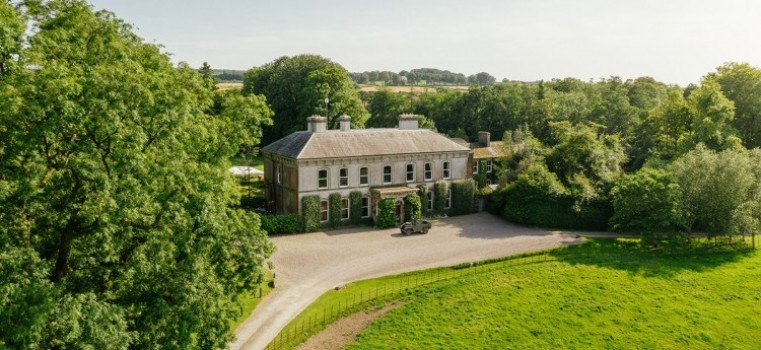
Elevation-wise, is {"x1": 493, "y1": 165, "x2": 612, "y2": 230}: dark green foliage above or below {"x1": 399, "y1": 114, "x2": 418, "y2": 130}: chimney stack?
below

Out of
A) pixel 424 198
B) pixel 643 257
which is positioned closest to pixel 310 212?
pixel 424 198

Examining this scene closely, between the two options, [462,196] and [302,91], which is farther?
[302,91]

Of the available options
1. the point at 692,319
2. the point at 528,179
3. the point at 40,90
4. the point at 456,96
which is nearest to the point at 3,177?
the point at 40,90

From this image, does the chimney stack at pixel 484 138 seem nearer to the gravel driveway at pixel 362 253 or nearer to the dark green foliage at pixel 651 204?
the gravel driveway at pixel 362 253

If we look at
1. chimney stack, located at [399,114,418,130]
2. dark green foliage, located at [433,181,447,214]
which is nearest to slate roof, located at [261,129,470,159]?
chimney stack, located at [399,114,418,130]

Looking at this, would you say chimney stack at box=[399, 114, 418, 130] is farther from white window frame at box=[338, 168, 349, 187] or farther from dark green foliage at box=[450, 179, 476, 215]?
white window frame at box=[338, 168, 349, 187]

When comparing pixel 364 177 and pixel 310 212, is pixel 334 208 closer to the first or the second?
pixel 310 212

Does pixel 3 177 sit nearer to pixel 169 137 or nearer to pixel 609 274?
pixel 169 137
